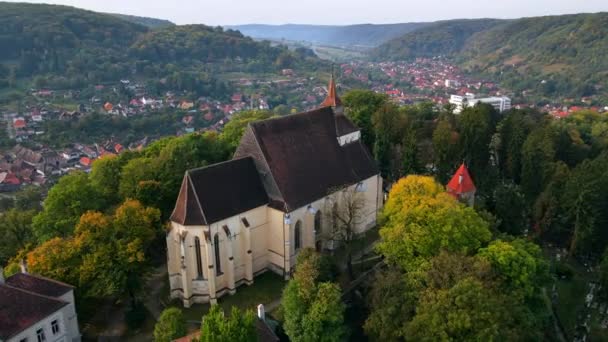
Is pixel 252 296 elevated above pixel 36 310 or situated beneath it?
situated beneath

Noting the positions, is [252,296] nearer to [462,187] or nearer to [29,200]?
[462,187]

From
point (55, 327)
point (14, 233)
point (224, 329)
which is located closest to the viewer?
point (224, 329)

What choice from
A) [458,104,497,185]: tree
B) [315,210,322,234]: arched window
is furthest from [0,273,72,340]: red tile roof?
[458,104,497,185]: tree

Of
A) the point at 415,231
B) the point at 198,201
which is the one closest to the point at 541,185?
the point at 415,231

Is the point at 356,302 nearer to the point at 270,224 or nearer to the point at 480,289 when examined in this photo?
the point at 270,224

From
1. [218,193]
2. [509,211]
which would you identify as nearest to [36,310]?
[218,193]
